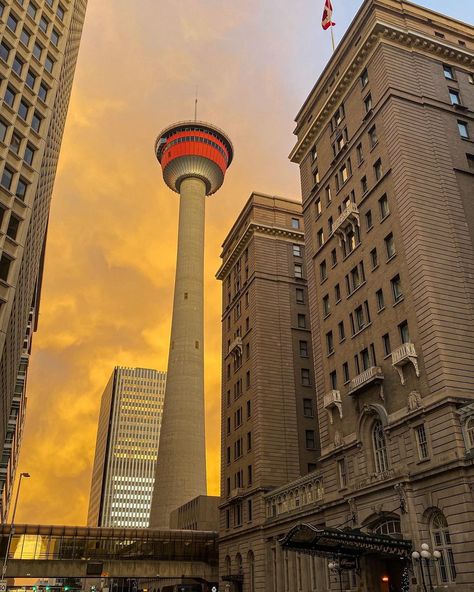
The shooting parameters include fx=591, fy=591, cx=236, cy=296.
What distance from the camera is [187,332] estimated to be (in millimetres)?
118188

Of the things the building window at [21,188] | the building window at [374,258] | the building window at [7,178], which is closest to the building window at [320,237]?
the building window at [374,258]

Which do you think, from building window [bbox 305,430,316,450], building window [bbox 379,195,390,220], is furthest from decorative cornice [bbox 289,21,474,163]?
building window [bbox 305,430,316,450]

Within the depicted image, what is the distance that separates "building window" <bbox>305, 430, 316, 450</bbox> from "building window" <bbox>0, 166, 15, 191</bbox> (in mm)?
44647

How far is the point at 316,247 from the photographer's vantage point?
2327 inches

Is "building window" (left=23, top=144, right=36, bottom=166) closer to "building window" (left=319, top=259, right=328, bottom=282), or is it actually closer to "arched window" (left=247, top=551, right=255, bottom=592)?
"building window" (left=319, top=259, right=328, bottom=282)

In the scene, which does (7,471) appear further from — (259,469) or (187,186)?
(259,469)

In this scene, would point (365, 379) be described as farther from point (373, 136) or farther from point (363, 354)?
point (373, 136)

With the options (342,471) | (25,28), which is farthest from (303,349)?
(25,28)

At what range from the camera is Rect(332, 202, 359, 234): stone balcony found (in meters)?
50.7

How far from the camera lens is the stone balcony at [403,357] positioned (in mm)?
38975

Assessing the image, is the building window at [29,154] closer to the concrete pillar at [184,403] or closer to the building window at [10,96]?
the building window at [10,96]

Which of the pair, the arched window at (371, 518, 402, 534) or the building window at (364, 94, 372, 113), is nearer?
the arched window at (371, 518, 402, 534)

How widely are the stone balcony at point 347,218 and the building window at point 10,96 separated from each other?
28059mm

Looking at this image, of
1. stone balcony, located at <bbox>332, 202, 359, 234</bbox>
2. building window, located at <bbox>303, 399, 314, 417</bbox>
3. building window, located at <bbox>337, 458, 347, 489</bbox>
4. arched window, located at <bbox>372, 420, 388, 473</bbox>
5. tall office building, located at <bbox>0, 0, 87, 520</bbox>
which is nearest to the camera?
tall office building, located at <bbox>0, 0, 87, 520</bbox>
